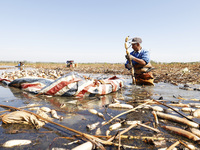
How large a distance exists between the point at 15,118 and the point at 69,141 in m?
0.96

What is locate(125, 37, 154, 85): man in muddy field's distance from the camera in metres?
5.44

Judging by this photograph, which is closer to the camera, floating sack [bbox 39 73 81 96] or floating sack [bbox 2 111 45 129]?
floating sack [bbox 2 111 45 129]

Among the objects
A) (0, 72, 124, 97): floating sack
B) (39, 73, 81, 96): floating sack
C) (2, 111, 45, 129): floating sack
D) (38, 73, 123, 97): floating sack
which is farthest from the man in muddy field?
(2, 111, 45, 129): floating sack

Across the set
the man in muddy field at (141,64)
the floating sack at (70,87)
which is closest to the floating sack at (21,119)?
the floating sack at (70,87)

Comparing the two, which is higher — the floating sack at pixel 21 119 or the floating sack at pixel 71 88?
the floating sack at pixel 71 88

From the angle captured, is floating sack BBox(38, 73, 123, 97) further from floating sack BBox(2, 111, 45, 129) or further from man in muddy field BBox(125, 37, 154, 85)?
man in muddy field BBox(125, 37, 154, 85)

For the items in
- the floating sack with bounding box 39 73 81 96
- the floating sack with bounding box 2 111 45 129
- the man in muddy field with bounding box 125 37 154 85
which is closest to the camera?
the floating sack with bounding box 2 111 45 129

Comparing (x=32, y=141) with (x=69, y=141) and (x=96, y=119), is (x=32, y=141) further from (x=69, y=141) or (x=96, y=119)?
(x=96, y=119)

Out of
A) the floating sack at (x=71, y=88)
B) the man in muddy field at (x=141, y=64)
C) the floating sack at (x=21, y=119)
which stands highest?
the man in muddy field at (x=141, y=64)

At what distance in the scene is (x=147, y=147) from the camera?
1399 millimetres

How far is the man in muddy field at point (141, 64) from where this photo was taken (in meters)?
5.44

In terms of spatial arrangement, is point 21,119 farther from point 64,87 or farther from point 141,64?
point 141,64

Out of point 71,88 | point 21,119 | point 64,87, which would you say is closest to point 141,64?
point 71,88

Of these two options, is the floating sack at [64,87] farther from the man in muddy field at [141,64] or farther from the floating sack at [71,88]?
the man in muddy field at [141,64]
